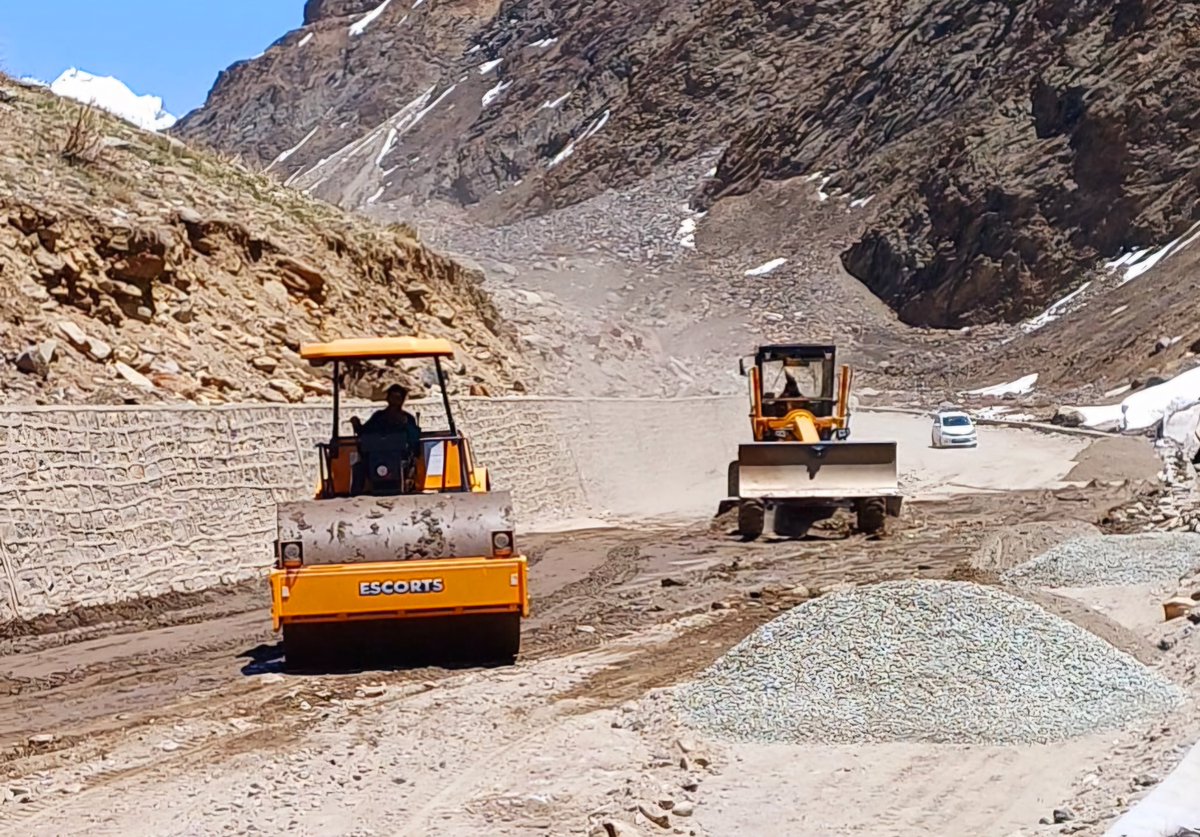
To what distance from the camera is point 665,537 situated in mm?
21375

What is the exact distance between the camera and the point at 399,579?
10.6 meters

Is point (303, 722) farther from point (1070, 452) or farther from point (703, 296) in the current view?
point (703, 296)

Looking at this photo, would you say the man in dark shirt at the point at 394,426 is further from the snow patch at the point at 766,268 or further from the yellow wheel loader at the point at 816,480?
the snow patch at the point at 766,268

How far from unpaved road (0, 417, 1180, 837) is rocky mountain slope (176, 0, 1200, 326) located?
33923 millimetres

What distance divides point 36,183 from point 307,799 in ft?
54.1

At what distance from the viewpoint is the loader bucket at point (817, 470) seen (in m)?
20.1

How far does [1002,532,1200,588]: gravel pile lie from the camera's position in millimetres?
13938

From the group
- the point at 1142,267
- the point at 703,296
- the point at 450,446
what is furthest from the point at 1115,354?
the point at 450,446

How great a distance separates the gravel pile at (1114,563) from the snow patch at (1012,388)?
132 ft

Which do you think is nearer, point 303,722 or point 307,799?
point 307,799

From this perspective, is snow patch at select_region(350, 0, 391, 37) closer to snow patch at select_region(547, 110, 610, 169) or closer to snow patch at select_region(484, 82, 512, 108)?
snow patch at select_region(484, 82, 512, 108)

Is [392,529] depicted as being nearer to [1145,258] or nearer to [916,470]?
[916,470]

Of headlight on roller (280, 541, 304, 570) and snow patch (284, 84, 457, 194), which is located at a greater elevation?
snow patch (284, 84, 457, 194)

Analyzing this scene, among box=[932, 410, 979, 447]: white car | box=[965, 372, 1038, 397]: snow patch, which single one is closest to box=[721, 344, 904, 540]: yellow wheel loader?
box=[932, 410, 979, 447]: white car
